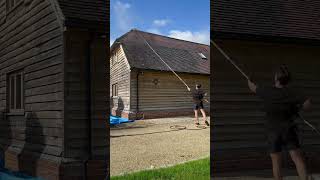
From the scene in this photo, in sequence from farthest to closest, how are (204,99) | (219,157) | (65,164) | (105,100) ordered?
(204,99) → (219,157) → (65,164) → (105,100)

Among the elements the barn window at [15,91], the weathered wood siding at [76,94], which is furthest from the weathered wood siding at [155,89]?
the weathered wood siding at [76,94]

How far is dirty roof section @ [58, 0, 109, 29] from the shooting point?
3.82 m

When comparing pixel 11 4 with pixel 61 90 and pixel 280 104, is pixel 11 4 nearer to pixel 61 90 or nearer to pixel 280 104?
pixel 61 90

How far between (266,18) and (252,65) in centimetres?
71

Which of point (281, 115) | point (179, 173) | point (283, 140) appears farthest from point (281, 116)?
point (179, 173)

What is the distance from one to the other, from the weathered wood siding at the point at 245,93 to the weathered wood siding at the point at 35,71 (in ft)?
7.54

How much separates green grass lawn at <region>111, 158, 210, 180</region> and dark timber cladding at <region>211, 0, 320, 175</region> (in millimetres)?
846

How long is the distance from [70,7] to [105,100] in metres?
1.00

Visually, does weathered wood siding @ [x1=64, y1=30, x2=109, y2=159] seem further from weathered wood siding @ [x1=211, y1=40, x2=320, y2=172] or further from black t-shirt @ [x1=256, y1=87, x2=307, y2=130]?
weathered wood siding @ [x1=211, y1=40, x2=320, y2=172]

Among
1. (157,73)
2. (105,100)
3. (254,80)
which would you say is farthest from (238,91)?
(157,73)

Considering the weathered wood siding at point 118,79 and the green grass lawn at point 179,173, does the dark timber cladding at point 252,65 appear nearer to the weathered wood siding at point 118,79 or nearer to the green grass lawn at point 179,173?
the green grass lawn at point 179,173

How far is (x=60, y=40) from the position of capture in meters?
4.42

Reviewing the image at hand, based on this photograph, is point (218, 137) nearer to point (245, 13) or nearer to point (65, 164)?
Answer: point (245, 13)

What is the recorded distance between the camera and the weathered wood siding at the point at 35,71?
4.59m
